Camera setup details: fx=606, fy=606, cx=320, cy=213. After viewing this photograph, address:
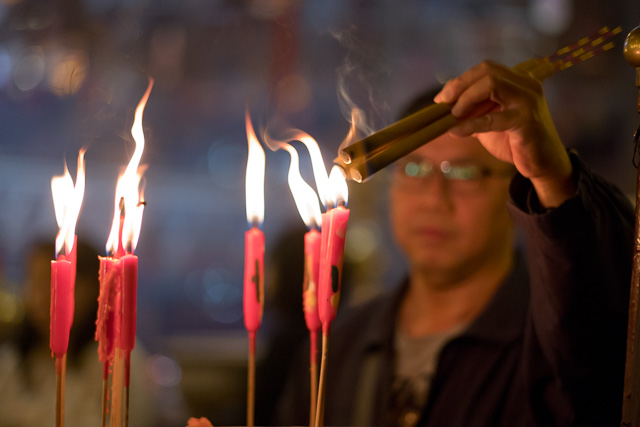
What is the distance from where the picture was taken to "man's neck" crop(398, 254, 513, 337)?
160 cm

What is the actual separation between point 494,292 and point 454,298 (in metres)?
0.10

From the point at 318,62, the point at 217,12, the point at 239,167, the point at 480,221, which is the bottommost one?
the point at 480,221

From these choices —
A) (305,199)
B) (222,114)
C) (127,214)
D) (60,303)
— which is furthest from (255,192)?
(222,114)

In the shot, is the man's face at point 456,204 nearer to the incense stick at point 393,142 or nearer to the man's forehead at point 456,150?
the man's forehead at point 456,150

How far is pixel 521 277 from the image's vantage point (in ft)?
5.26

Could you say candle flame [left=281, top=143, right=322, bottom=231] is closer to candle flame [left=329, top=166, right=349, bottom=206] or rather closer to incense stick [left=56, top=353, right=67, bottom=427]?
candle flame [left=329, top=166, right=349, bottom=206]

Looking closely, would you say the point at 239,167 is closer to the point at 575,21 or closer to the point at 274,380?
the point at 274,380

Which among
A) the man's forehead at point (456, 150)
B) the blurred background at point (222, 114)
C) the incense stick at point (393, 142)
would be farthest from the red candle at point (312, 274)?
the blurred background at point (222, 114)

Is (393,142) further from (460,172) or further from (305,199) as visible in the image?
(460,172)

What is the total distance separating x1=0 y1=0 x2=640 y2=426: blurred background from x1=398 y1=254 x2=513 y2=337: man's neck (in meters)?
0.13

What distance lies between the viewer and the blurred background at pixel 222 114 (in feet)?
5.66

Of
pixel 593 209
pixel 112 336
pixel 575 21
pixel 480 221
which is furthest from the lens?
pixel 575 21

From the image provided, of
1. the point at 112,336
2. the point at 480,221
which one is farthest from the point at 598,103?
the point at 112,336

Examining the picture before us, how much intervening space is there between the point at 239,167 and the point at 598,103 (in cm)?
108
